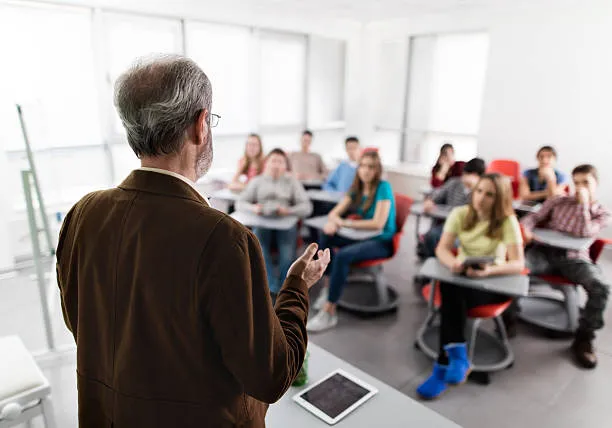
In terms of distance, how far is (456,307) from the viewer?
265 cm

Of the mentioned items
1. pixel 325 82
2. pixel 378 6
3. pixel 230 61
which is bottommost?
pixel 325 82

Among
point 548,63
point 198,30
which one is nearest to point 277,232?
point 198,30

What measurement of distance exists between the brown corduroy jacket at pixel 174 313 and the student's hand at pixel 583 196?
319 centimetres

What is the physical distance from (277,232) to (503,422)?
7.43 ft

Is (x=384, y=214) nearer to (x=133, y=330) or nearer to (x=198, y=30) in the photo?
(x=133, y=330)

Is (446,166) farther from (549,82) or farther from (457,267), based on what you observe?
(549,82)

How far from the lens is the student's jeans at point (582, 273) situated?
9.80 feet

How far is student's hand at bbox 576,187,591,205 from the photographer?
11.0ft

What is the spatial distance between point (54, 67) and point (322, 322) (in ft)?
12.7

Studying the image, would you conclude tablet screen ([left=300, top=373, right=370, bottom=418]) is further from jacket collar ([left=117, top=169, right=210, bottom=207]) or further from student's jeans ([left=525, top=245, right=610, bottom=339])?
student's jeans ([left=525, top=245, right=610, bottom=339])

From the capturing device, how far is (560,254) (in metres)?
3.27

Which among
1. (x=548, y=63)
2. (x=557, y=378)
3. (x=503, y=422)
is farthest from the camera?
(x=548, y=63)

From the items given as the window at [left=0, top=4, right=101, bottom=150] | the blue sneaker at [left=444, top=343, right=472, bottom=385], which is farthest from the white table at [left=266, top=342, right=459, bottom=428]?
the window at [left=0, top=4, right=101, bottom=150]

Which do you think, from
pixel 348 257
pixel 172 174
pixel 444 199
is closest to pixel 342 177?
pixel 444 199
